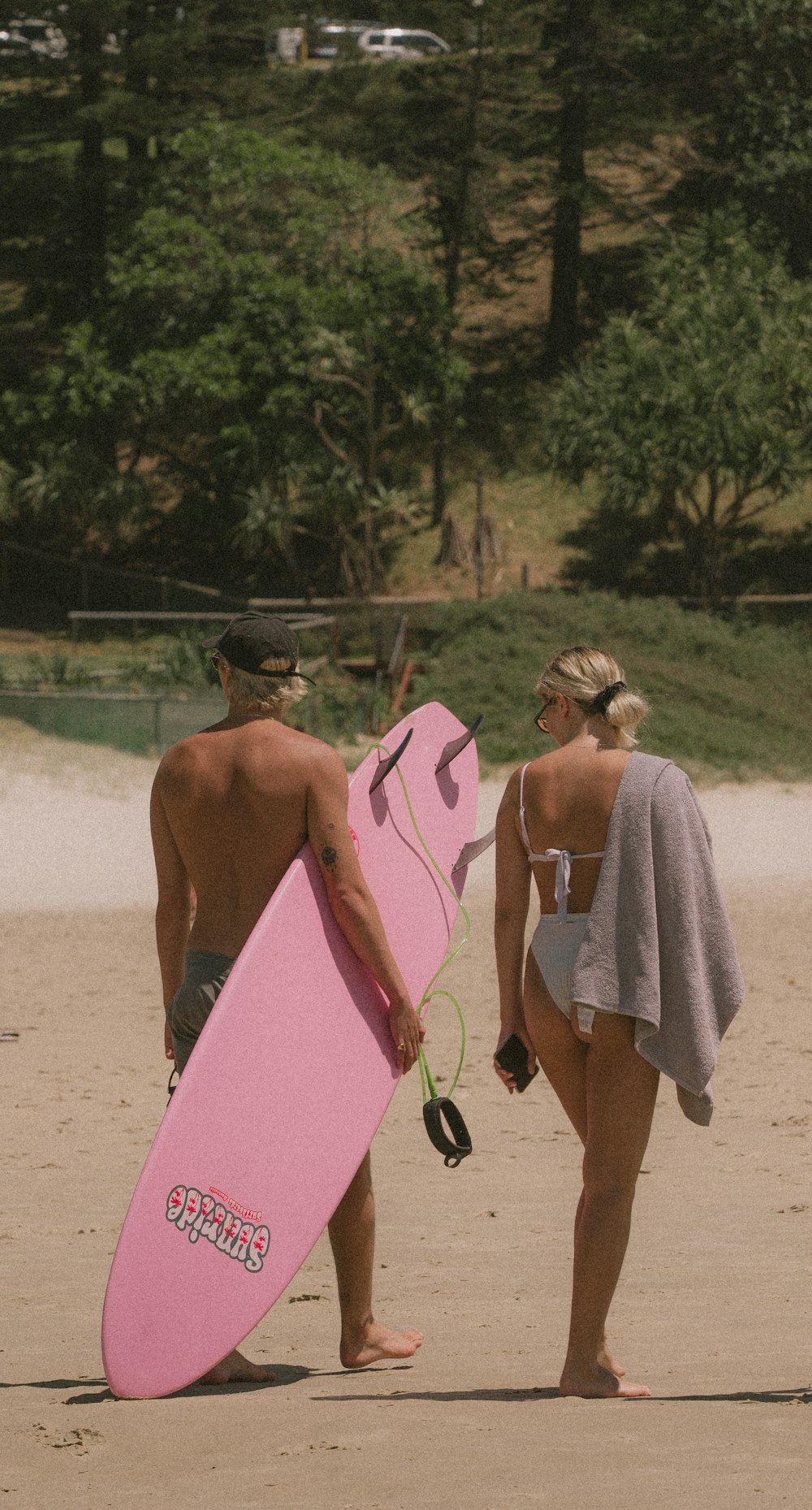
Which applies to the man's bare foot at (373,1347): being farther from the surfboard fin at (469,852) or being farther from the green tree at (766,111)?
the green tree at (766,111)

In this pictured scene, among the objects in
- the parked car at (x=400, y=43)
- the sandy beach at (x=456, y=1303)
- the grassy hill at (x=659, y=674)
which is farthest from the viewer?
the parked car at (x=400, y=43)

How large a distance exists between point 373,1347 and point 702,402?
76.3ft

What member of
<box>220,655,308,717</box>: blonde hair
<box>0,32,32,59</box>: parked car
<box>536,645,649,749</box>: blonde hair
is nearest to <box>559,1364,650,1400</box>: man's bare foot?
<box>536,645,649,749</box>: blonde hair

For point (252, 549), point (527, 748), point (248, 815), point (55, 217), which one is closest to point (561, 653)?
point (248, 815)

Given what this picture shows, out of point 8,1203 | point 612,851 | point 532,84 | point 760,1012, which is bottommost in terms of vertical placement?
point 760,1012

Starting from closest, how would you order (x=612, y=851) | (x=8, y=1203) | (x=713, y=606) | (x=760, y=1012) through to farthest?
(x=612, y=851) → (x=8, y=1203) → (x=760, y=1012) → (x=713, y=606)

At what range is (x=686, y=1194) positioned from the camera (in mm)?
5613

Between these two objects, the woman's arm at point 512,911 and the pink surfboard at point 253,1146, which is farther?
the woman's arm at point 512,911

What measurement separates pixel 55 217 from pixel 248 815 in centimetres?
3003

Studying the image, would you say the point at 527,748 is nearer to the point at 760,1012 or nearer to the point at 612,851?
the point at 760,1012

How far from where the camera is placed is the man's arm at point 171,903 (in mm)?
3658

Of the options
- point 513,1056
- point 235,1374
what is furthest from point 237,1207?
point 513,1056

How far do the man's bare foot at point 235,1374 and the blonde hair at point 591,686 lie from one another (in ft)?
5.33

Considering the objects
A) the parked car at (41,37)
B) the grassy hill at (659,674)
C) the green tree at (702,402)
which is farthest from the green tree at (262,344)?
the grassy hill at (659,674)
